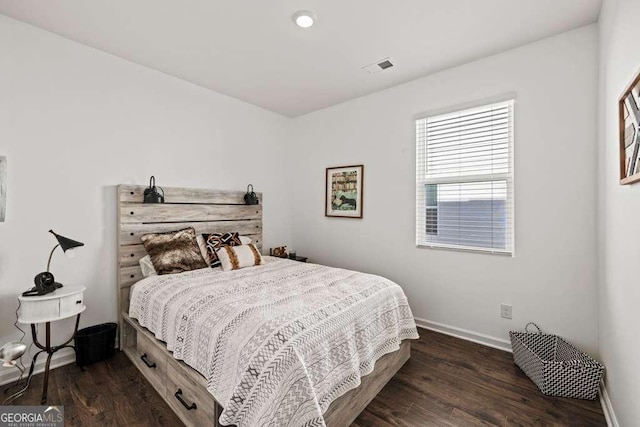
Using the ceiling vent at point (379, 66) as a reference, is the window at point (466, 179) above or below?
below

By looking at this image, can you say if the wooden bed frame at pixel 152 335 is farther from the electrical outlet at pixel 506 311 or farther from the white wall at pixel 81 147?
the electrical outlet at pixel 506 311

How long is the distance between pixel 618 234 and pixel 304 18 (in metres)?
2.43

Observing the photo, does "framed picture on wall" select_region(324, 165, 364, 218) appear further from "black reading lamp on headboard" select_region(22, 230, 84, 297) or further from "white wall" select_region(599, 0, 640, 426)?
"black reading lamp on headboard" select_region(22, 230, 84, 297)

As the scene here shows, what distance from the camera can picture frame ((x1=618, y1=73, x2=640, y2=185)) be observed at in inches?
50.8

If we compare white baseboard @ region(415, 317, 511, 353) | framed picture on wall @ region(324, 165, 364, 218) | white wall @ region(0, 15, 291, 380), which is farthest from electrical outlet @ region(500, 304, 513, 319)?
white wall @ region(0, 15, 291, 380)

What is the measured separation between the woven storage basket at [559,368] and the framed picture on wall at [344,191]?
6.84ft

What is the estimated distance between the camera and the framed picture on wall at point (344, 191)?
363 cm

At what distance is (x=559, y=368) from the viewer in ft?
6.38

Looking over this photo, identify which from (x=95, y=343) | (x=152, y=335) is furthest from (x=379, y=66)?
(x=95, y=343)

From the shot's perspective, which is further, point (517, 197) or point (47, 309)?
point (517, 197)

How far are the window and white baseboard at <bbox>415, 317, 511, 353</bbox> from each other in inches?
32.2

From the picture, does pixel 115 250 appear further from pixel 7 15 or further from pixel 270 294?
pixel 7 15

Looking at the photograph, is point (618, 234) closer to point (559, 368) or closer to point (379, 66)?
point (559, 368)

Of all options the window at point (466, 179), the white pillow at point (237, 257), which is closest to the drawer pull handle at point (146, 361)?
the white pillow at point (237, 257)
